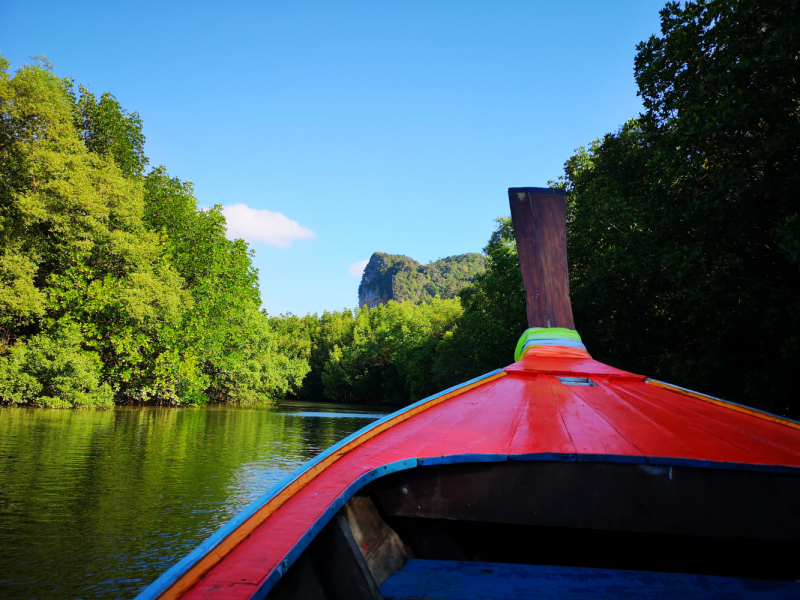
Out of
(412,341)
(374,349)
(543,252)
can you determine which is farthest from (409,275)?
(543,252)

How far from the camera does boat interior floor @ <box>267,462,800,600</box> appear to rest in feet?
5.97

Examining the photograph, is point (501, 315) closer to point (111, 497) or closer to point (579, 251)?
point (579, 251)

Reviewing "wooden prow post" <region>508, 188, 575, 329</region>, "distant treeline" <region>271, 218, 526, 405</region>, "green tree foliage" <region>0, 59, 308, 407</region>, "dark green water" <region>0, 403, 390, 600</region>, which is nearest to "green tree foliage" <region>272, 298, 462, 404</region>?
"distant treeline" <region>271, 218, 526, 405</region>

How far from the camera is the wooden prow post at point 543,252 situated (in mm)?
4914

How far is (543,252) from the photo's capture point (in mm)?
5289

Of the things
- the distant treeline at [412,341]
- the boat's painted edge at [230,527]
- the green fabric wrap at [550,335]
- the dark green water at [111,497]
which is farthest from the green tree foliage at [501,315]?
the boat's painted edge at [230,527]

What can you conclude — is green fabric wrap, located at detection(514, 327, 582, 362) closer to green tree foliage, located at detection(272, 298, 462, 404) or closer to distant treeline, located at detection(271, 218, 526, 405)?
distant treeline, located at detection(271, 218, 526, 405)

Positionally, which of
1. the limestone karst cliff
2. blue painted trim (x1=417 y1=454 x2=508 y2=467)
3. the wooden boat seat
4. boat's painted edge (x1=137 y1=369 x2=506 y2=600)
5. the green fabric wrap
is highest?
the limestone karst cliff

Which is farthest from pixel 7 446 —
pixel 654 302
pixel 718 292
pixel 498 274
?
pixel 498 274

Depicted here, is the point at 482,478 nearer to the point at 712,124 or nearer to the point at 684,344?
the point at 712,124

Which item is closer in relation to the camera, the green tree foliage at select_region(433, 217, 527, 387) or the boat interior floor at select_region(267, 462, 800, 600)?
the boat interior floor at select_region(267, 462, 800, 600)

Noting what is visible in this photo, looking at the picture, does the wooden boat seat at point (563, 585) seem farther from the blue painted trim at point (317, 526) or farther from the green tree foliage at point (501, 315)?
the green tree foliage at point (501, 315)

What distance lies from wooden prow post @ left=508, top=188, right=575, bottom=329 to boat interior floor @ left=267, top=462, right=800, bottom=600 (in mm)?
A: 2655

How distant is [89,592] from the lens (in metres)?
3.60
